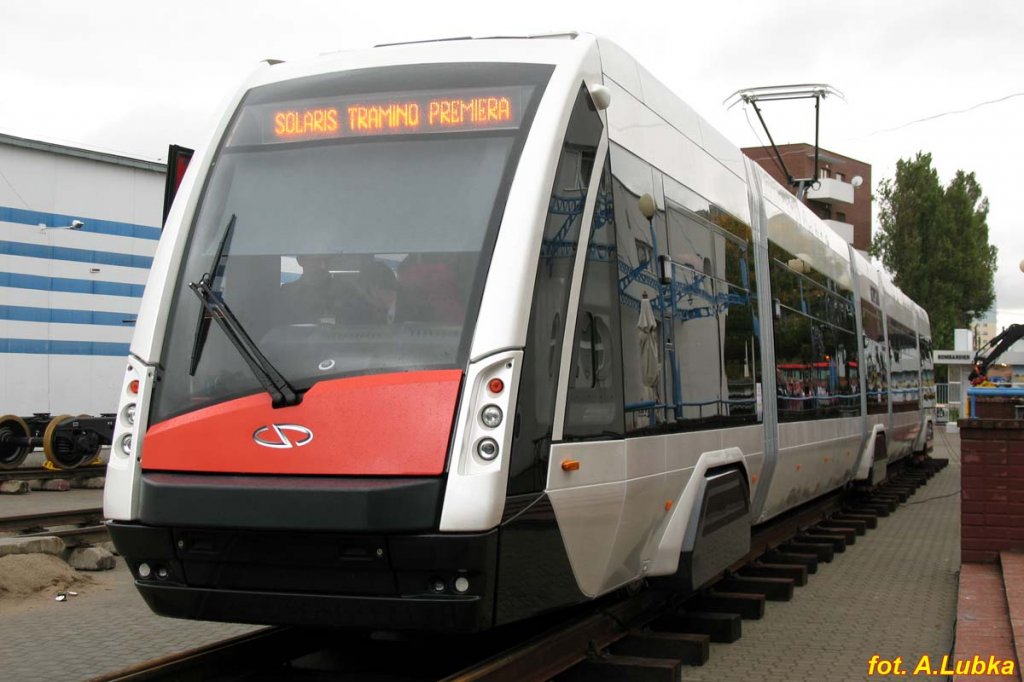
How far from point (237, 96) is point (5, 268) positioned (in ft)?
65.8

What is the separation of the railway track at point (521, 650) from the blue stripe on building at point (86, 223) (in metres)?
19.6

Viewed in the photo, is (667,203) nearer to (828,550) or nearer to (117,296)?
(828,550)

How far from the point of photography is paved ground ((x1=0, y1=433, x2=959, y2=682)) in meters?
6.89

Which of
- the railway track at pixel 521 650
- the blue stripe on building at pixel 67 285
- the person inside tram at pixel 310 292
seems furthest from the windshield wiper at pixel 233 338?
the blue stripe on building at pixel 67 285

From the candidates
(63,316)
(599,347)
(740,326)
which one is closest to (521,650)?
(599,347)

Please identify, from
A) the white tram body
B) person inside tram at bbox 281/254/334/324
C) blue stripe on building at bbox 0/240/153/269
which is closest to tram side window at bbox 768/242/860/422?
the white tram body

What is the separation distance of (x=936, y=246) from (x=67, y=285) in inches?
2052

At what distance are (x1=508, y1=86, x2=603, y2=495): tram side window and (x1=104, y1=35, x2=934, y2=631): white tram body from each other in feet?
0.05

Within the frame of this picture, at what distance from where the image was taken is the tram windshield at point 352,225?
5.21 meters

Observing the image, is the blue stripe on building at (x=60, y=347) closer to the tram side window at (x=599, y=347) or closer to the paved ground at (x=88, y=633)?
the paved ground at (x=88, y=633)

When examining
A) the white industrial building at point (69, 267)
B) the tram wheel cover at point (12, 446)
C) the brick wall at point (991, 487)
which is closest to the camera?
the brick wall at point (991, 487)

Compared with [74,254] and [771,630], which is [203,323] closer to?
[771,630]

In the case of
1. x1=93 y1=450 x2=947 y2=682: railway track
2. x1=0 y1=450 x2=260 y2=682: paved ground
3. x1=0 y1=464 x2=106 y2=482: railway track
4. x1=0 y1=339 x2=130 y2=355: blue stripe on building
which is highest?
x1=0 y1=339 x2=130 y2=355: blue stripe on building

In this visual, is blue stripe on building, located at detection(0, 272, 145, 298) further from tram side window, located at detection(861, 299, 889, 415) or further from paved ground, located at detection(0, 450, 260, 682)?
paved ground, located at detection(0, 450, 260, 682)
